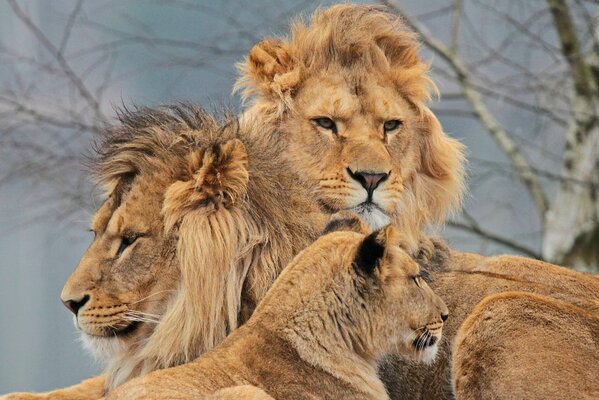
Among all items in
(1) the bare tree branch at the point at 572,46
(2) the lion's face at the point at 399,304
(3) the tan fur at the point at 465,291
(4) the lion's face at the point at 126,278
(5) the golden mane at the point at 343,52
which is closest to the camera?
(2) the lion's face at the point at 399,304

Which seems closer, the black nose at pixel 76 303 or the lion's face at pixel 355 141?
the black nose at pixel 76 303

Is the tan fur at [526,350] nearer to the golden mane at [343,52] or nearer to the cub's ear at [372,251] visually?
the cub's ear at [372,251]

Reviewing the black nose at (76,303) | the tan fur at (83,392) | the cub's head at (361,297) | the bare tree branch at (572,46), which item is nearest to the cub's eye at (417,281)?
the cub's head at (361,297)

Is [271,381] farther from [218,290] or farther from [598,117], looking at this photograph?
[598,117]

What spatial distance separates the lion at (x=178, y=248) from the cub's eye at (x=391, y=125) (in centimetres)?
57

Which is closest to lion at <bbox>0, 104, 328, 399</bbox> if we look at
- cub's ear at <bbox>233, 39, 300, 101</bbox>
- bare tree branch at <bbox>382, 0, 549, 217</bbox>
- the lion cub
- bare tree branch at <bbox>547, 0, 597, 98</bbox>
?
the lion cub

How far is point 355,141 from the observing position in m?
4.10

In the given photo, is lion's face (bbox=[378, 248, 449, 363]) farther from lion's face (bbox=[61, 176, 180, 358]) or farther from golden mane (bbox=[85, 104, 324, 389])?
lion's face (bbox=[61, 176, 180, 358])

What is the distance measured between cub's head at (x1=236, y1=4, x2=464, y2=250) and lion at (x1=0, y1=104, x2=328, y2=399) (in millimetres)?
279

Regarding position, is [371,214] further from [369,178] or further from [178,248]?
[178,248]

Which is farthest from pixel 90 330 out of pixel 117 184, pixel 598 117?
pixel 598 117

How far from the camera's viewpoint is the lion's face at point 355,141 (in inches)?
157

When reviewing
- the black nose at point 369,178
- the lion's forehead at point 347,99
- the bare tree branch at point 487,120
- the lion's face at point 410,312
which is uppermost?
the bare tree branch at point 487,120

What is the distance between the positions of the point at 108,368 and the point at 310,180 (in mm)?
989
